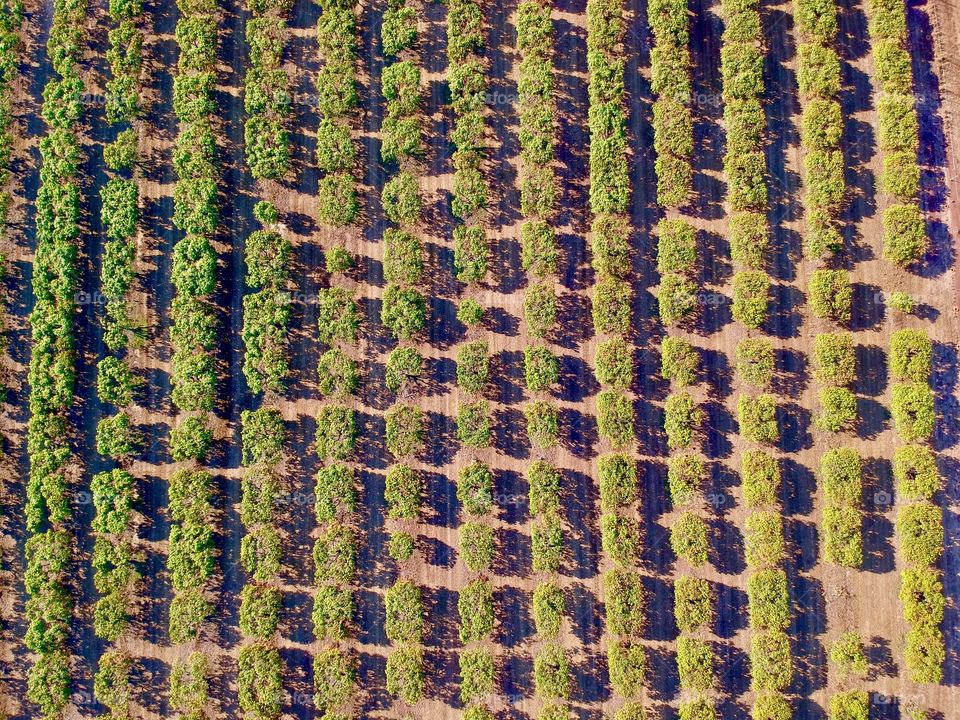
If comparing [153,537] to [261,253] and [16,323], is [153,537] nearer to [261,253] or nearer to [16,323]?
[16,323]

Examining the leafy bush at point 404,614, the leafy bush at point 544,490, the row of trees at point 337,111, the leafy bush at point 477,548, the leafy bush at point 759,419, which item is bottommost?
the leafy bush at point 404,614

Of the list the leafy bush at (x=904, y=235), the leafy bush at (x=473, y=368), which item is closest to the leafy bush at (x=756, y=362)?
the leafy bush at (x=904, y=235)

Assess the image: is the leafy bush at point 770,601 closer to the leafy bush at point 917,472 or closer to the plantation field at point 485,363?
the plantation field at point 485,363

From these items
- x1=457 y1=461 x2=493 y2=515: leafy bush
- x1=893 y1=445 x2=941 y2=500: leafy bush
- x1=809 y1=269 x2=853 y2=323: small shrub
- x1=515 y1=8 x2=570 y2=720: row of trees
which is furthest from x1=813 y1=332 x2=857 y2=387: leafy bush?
x1=457 y1=461 x2=493 y2=515: leafy bush

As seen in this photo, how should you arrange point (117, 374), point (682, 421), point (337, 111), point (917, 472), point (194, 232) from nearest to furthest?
point (917, 472)
point (682, 421)
point (117, 374)
point (194, 232)
point (337, 111)

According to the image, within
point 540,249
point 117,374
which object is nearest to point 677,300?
point 540,249

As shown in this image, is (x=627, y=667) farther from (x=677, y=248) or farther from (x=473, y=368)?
(x=677, y=248)

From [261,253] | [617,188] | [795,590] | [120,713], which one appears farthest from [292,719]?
[617,188]
